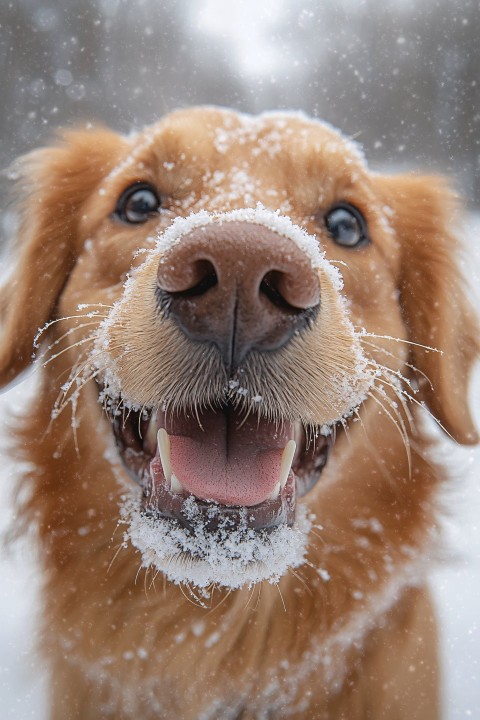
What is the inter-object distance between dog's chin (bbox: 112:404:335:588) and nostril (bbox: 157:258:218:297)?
1.27 feet

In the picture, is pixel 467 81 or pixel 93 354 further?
pixel 467 81

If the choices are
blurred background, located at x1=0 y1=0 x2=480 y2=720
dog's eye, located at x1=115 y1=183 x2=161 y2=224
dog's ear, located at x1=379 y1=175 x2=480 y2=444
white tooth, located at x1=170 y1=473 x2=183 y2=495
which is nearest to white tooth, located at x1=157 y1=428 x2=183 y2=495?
white tooth, located at x1=170 y1=473 x2=183 y2=495

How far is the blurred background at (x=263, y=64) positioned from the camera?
692cm

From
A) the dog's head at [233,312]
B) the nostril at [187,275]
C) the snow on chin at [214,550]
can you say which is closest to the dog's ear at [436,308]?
the dog's head at [233,312]

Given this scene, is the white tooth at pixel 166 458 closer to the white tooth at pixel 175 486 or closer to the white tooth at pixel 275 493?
the white tooth at pixel 175 486

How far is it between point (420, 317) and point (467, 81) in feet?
22.0

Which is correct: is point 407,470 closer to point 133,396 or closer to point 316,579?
point 316,579

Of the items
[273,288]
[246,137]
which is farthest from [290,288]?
[246,137]

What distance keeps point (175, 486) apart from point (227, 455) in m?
0.16

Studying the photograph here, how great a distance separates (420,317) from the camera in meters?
2.34

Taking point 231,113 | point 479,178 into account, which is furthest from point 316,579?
point 479,178

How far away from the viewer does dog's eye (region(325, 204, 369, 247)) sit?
207cm

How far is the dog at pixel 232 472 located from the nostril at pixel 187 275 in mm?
364

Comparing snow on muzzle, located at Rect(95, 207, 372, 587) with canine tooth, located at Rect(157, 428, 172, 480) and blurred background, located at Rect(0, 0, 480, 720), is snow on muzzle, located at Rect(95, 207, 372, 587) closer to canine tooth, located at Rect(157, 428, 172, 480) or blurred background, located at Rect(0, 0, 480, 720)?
canine tooth, located at Rect(157, 428, 172, 480)
